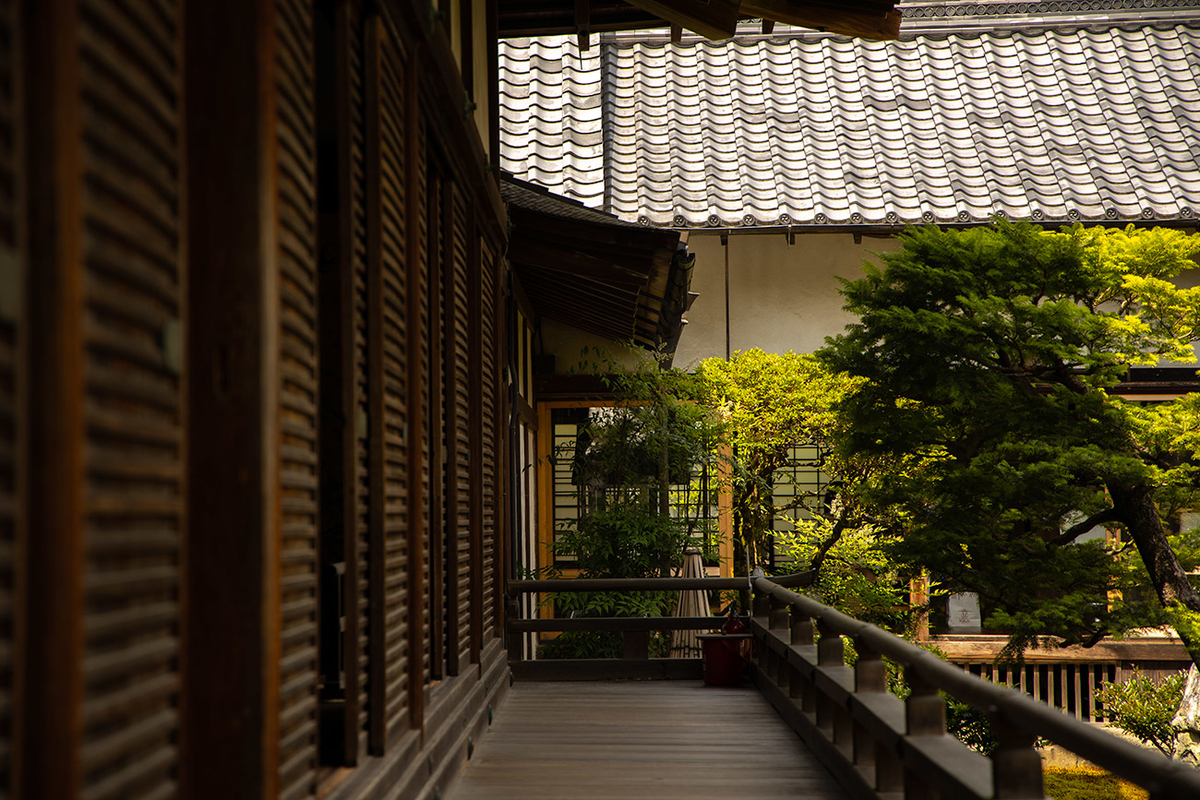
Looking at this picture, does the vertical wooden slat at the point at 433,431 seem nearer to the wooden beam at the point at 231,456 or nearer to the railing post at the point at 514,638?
the wooden beam at the point at 231,456

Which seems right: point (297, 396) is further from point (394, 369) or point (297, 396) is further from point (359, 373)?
point (394, 369)

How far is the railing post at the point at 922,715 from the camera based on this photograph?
11.0 feet

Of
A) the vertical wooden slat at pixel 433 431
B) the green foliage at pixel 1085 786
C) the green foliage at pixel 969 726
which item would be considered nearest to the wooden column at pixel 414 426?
the vertical wooden slat at pixel 433 431

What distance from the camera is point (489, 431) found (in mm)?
6102

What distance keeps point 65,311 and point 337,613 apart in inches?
86.0

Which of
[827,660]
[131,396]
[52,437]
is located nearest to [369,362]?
[131,396]

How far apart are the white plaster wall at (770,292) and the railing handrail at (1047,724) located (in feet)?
25.8

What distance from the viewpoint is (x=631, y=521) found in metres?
8.84

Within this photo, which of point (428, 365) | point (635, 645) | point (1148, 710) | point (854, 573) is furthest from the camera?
point (854, 573)

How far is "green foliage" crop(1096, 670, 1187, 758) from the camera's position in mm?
8875

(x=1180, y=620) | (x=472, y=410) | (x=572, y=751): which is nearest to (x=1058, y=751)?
(x=1180, y=620)

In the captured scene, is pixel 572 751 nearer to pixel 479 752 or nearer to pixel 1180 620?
pixel 479 752

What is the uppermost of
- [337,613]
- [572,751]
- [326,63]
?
[326,63]

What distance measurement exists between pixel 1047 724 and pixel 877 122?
12.3 meters
